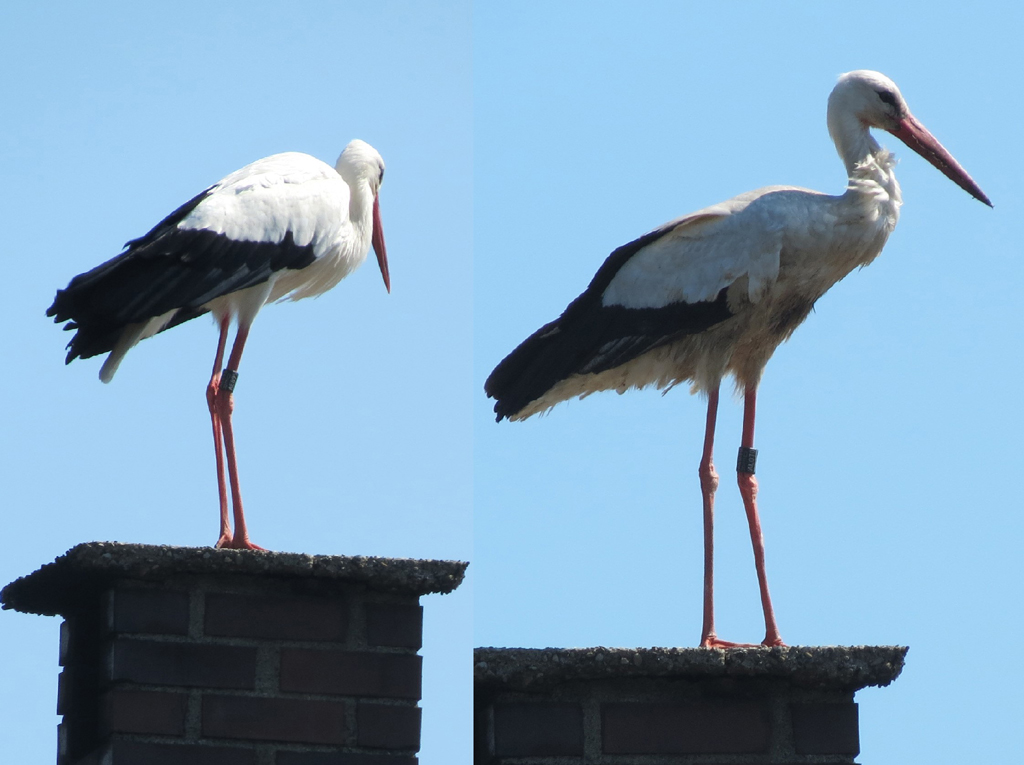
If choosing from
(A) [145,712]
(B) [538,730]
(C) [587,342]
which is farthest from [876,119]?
(A) [145,712]

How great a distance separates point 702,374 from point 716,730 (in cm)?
233

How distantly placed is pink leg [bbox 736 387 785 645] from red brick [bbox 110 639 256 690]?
197cm

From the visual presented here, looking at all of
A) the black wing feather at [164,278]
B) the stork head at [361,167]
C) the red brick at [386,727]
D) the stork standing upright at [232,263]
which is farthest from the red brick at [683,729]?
the stork head at [361,167]

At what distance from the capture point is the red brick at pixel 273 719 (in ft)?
10.3

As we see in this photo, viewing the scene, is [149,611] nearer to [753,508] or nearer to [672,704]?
[672,704]

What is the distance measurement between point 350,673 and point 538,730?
0.40 m

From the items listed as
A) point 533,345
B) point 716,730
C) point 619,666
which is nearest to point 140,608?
point 619,666

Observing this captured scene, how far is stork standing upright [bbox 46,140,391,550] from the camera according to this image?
5.27 meters

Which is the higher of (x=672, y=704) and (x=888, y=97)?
(x=888, y=97)

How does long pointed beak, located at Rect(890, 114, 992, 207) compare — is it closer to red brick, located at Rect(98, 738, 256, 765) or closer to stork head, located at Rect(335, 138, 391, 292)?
stork head, located at Rect(335, 138, 391, 292)

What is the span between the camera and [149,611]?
3.20 metres

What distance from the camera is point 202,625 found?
322 cm

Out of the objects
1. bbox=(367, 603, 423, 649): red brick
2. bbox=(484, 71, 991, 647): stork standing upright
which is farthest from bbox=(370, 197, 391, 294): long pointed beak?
bbox=(367, 603, 423, 649): red brick

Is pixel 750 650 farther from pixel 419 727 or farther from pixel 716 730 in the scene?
pixel 419 727
